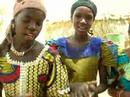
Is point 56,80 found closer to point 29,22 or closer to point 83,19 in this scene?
point 29,22

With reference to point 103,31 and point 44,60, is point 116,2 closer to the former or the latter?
point 103,31

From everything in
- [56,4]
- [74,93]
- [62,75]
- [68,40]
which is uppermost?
[56,4]

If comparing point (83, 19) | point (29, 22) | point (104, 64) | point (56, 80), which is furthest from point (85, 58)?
point (29, 22)

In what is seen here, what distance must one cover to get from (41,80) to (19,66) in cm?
17

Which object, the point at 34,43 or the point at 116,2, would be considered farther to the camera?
the point at 116,2

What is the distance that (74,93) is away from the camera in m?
2.11

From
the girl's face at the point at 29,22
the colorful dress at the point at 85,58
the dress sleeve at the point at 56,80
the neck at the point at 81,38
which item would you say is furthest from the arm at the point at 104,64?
the girl's face at the point at 29,22

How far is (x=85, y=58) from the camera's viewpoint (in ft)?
8.44

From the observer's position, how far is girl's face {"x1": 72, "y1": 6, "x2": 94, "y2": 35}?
8.35ft

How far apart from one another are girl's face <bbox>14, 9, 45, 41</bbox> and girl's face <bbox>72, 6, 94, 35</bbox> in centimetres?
59

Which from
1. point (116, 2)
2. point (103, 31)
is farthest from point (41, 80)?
point (116, 2)

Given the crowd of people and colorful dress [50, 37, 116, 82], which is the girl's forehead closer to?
the crowd of people

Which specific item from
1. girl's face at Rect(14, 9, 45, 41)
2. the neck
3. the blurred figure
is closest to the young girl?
girl's face at Rect(14, 9, 45, 41)

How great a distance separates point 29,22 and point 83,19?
678 millimetres
